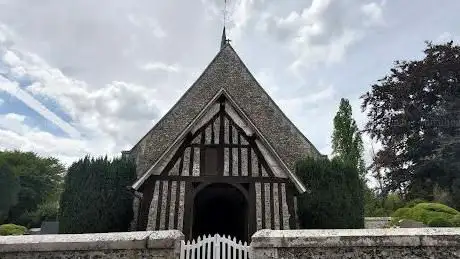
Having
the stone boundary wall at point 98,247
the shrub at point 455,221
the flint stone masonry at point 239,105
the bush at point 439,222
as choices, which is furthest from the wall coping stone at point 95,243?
the shrub at point 455,221

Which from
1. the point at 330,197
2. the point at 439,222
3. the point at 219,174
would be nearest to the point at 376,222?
the point at 439,222

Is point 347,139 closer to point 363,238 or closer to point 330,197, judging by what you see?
point 330,197

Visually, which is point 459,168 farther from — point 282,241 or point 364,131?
point 282,241

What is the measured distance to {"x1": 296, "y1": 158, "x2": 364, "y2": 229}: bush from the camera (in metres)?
8.72

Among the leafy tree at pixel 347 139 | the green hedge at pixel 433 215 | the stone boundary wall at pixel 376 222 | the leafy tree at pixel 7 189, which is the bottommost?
the stone boundary wall at pixel 376 222

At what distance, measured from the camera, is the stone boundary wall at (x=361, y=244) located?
3662 mm

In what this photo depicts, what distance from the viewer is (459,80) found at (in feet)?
60.0

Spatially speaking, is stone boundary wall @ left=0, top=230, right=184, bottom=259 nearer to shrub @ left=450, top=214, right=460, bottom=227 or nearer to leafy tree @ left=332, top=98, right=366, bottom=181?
shrub @ left=450, top=214, right=460, bottom=227

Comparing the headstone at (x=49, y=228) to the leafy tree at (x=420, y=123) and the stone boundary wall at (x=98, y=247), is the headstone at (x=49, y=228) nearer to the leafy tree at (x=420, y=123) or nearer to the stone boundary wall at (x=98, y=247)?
the stone boundary wall at (x=98, y=247)

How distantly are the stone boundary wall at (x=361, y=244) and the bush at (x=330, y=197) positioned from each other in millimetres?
5033

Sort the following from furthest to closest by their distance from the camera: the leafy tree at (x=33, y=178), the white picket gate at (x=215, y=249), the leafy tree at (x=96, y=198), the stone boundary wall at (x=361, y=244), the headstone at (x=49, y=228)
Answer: the leafy tree at (x=33, y=178), the headstone at (x=49, y=228), the leafy tree at (x=96, y=198), the white picket gate at (x=215, y=249), the stone boundary wall at (x=361, y=244)

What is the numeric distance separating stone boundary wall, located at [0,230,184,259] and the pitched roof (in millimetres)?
7082

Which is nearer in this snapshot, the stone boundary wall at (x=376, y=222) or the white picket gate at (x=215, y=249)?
the white picket gate at (x=215, y=249)

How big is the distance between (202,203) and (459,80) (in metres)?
15.6
